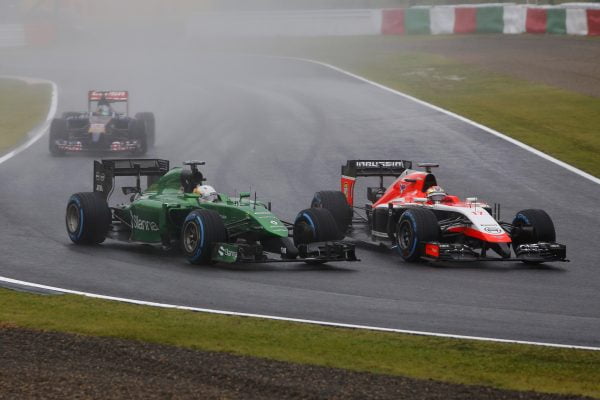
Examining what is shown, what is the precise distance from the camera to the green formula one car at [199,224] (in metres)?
17.2

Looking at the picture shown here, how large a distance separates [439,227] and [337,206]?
2.47 metres

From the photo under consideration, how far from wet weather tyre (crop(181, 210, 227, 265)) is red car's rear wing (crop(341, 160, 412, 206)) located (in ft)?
12.9

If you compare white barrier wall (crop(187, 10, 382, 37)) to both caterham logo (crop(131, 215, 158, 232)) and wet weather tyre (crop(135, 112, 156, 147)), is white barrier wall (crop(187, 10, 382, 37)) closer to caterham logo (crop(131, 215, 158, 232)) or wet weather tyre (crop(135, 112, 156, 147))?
wet weather tyre (crop(135, 112, 156, 147))

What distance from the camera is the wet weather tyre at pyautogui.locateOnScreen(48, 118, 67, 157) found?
30.6 metres

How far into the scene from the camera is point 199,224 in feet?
56.4

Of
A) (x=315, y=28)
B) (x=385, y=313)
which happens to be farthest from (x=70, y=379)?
(x=315, y=28)

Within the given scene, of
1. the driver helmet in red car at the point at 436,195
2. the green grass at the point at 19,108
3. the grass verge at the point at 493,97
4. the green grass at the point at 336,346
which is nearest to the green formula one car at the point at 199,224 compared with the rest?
the driver helmet in red car at the point at 436,195

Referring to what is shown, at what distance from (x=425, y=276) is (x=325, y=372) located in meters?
5.79

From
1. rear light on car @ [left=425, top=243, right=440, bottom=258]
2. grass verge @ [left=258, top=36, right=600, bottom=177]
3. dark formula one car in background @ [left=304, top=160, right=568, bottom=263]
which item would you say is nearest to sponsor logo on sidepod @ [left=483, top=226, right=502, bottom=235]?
dark formula one car in background @ [left=304, top=160, right=568, bottom=263]

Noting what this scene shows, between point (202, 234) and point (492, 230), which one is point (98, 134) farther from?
point (492, 230)

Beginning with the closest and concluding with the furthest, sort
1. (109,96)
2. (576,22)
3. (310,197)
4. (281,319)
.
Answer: (281,319), (310,197), (109,96), (576,22)

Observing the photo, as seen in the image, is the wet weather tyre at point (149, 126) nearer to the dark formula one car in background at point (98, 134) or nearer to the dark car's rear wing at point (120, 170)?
the dark formula one car in background at point (98, 134)

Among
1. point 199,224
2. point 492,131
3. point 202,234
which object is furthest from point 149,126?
point 202,234

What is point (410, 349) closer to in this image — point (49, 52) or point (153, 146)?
point (153, 146)
